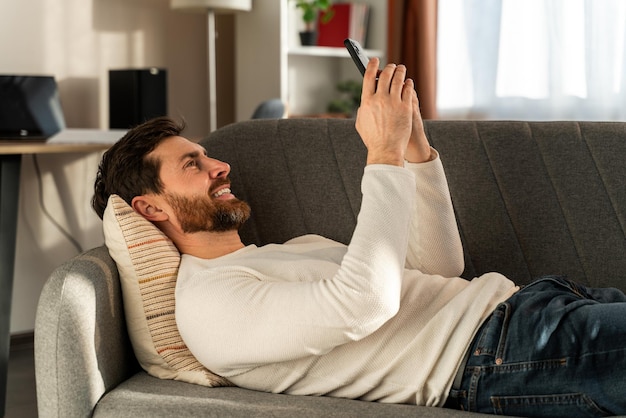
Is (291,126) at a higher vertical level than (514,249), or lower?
A: higher

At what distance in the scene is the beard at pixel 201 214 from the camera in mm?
1843

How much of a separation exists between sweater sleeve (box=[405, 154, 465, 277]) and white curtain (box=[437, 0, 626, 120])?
80.6 inches

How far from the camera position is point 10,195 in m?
2.89

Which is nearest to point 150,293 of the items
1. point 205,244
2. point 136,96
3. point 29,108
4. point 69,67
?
point 205,244

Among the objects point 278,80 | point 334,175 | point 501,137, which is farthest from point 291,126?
point 278,80

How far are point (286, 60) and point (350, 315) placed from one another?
2874mm

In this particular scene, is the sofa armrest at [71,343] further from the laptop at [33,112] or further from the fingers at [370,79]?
the laptop at [33,112]

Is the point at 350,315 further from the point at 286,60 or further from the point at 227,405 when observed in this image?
the point at 286,60

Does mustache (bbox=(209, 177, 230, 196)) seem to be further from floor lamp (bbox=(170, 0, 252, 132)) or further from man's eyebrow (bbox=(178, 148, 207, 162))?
floor lamp (bbox=(170, 0, 252, 132))

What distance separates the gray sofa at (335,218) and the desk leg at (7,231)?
1.01 m

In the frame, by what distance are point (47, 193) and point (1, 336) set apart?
0.93 metres

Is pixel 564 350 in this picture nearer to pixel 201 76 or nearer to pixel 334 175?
pixel 334 175

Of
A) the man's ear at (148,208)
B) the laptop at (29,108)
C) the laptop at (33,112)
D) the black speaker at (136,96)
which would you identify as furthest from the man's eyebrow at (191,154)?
the black speaker at (136,96)

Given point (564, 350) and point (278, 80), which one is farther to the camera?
point (278, 80)
